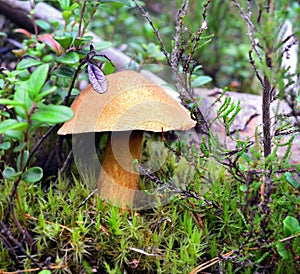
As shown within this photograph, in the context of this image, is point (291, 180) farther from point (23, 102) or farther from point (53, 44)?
point (53, 44)

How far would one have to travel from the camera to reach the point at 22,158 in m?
1.15

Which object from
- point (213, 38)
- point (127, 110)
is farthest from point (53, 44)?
point (213, 38)

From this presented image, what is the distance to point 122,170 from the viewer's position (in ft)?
5.23

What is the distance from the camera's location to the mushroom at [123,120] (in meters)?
1.39

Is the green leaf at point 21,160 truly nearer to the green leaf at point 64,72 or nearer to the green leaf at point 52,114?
the green leaf at point 52,114

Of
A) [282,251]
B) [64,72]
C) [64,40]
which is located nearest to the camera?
[282,251]

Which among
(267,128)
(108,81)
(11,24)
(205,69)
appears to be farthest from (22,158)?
(205,69)

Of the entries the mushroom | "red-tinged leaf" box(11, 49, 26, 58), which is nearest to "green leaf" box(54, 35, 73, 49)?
the mushroom

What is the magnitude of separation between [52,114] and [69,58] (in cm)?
47

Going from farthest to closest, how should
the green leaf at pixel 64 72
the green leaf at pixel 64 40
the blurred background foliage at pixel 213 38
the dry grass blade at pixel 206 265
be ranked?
the blurred background foliage at pixel 213 38 → the green leaf at pixel 64 72 → the green leaf at pixel 64 40 → the dry grass blade at pixel 206 265

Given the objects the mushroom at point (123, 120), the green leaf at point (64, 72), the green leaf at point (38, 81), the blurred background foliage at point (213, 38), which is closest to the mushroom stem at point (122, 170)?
the mushroom at point (123, 120)

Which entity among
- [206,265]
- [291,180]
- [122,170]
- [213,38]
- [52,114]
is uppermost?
[52,114]

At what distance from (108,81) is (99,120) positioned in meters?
0.20

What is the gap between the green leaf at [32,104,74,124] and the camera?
1.01 metres
